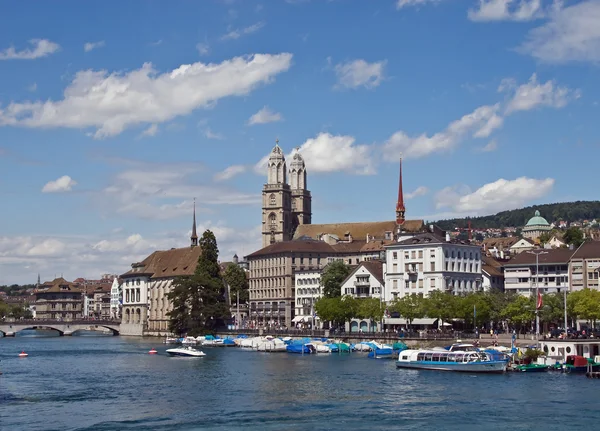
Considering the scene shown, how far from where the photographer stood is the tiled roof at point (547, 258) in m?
143

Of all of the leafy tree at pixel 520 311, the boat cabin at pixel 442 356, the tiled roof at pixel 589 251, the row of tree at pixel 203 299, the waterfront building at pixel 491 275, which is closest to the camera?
the boat cabin at pixel 442 356

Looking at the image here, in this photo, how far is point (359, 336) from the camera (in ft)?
423

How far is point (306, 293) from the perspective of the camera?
177m

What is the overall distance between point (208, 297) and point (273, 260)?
35496mm

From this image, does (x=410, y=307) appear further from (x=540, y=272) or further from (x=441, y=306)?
(x=540, y=272)

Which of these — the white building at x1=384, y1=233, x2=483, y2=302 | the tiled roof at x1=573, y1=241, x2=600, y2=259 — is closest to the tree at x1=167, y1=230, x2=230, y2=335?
the white building at x1=384, y1=233, x2=483, y2=302

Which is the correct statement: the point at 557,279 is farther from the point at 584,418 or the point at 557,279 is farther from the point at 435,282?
the point at 584,418

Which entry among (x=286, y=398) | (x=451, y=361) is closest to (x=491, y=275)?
(x=451, y=361)

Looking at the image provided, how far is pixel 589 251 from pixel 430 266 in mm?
22486

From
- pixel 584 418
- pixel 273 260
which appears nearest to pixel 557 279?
pixel 273 260

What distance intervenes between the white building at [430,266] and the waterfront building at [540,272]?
5.51m

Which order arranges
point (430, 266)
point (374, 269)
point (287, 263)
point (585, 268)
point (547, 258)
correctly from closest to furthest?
point (585, 268) < point (430, 266) < point (547, 258) < point (374, 269) < point (287, 263)

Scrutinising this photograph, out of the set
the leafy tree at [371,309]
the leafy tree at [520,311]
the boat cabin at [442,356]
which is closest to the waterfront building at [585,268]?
the leafy tree at [520,311]

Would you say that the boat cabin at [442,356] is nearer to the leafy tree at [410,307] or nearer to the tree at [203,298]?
the leafy tree at [410,307]
